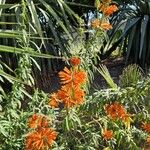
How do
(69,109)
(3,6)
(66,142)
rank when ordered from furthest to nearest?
(3,6), (66,142), (69,109)

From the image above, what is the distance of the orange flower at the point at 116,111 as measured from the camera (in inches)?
111

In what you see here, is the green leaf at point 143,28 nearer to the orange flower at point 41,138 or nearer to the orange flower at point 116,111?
the orange flower at point 116,111

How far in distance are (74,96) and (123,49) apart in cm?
375

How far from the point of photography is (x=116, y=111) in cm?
283

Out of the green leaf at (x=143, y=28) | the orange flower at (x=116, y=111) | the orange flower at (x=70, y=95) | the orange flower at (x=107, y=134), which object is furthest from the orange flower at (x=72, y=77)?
the green leaf at (x=143, y=28)

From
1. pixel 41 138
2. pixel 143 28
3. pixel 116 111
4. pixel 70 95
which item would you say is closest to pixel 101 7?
pixel 116 111

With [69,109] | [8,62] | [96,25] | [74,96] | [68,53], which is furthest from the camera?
[68,53]

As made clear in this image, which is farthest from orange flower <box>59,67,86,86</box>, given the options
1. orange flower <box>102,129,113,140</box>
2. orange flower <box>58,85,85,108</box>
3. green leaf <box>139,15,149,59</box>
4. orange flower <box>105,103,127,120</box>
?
green leaf <box>139,15,149,59</box>

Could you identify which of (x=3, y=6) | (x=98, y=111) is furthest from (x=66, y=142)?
(x=3, y=6)

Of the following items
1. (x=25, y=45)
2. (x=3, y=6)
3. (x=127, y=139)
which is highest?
(x=3, y=6)

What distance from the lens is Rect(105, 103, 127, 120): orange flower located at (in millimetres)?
2822

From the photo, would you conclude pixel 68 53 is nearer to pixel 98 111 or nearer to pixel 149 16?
pixel 149 16

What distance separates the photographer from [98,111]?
10.1 ft

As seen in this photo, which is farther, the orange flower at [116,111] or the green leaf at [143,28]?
the green leaf at [143,28]
